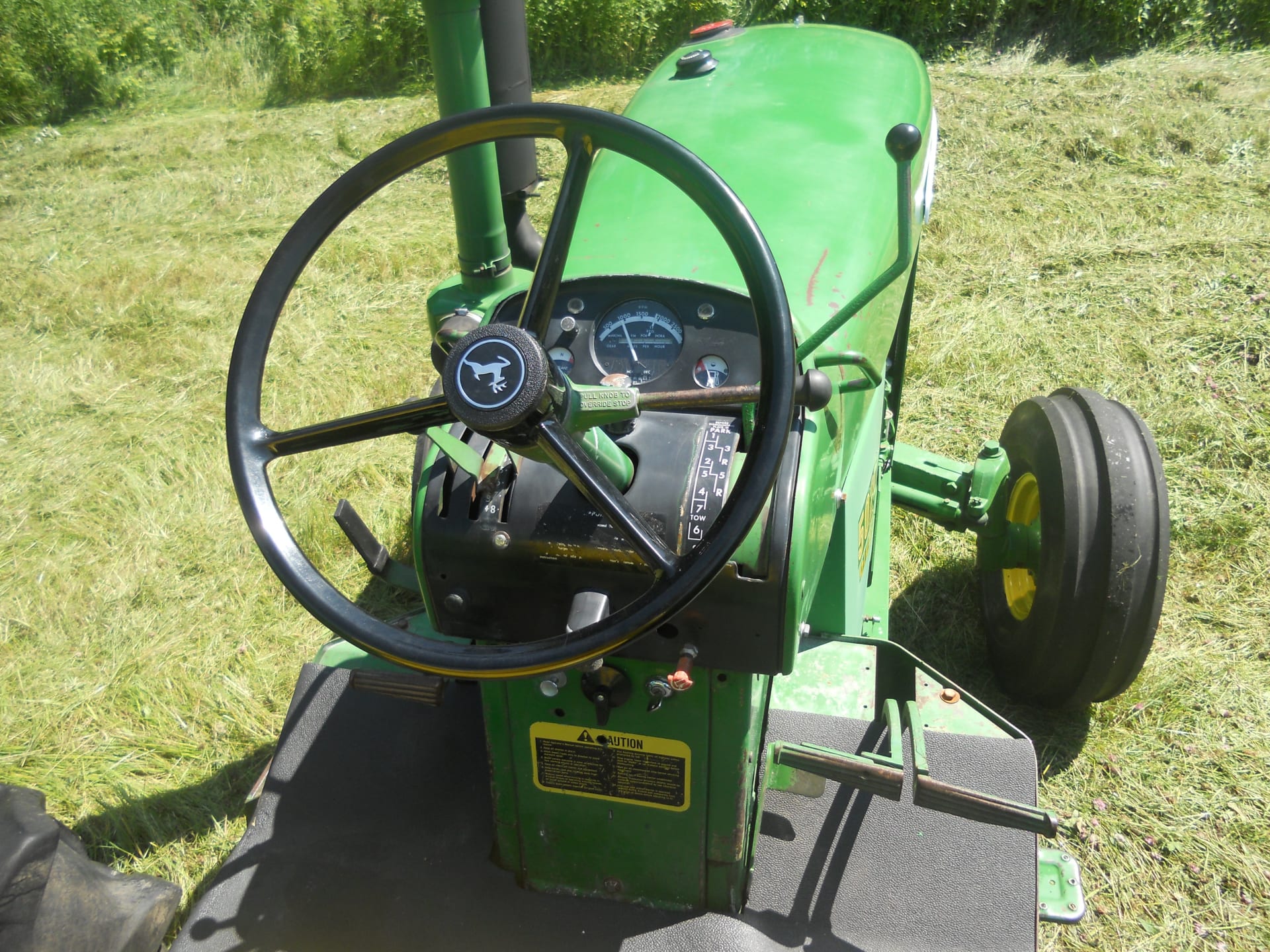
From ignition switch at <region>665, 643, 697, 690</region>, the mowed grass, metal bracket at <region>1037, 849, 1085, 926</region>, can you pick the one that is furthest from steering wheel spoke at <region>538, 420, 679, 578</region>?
the mowed grass

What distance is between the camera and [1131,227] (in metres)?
4.34

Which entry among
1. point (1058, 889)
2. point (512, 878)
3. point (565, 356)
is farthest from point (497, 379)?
point (1058, 889)

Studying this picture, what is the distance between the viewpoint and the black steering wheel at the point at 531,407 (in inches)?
39.4

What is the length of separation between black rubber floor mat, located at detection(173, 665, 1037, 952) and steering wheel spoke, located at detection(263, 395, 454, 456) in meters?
0.98

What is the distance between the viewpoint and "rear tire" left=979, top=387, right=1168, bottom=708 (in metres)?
1.98

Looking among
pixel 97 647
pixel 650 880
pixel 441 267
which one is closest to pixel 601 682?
pixel 650 880

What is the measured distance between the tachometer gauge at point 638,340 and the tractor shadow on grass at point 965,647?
143 cm

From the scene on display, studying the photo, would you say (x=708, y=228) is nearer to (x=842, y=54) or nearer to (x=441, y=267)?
(x=842, y=54)

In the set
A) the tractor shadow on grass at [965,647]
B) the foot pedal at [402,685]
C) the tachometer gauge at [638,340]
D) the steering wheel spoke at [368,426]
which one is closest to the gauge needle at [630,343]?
the tachometer gauge at [638,340]

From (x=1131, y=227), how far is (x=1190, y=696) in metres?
2.68

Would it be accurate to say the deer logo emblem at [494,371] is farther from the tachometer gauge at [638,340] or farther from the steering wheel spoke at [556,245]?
the tachometer gauge at [638,340]

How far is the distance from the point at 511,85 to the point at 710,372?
1.46 meters

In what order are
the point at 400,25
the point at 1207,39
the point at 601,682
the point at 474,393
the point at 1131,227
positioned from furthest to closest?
the point at 400,25 < the point at 1207,39 < the point at 1131,227 < the point at 601,682 < the point at 474,393

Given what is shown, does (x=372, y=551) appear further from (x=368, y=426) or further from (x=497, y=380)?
(x=497, y=380)
